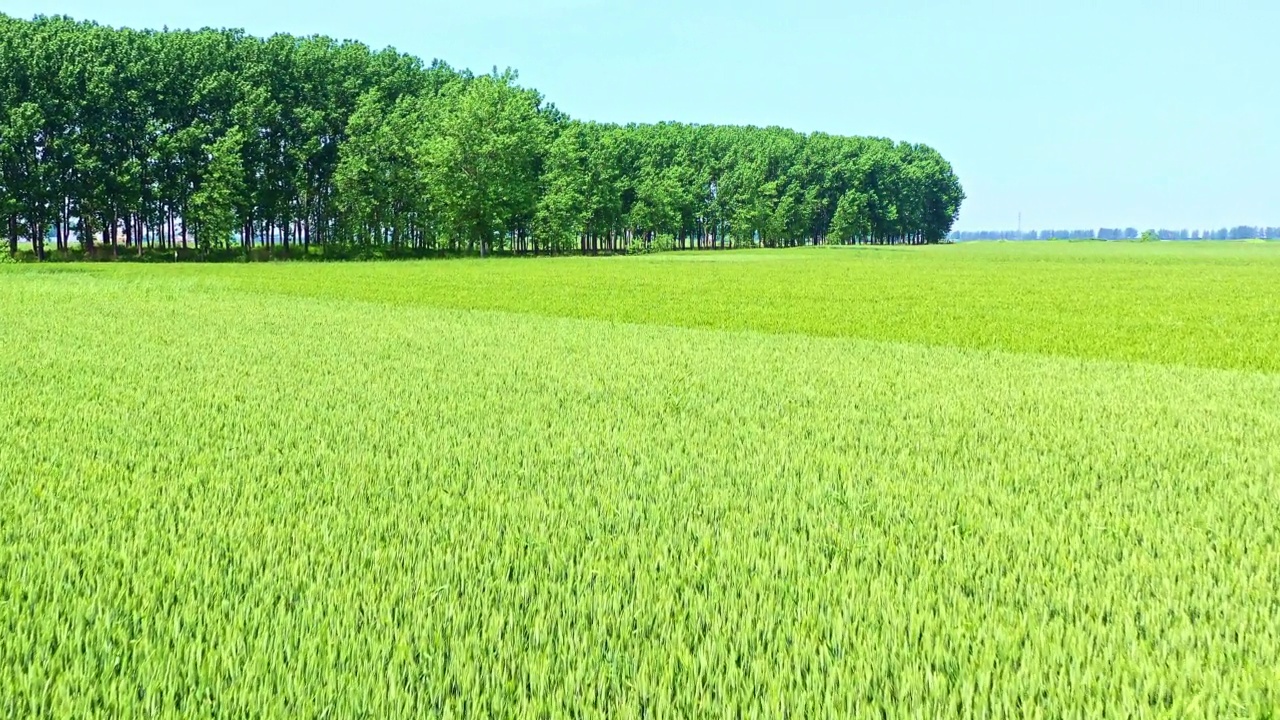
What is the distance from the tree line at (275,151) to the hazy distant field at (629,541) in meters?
53.2

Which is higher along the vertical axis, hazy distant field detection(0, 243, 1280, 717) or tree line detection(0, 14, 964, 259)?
tree line detection(0, 14, 964, 259)

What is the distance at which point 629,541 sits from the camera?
3.67 m

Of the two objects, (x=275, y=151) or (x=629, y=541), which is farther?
(x=275, y=151)

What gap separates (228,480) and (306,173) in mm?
62631

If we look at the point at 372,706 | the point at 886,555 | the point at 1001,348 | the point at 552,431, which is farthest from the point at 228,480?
the point at 1001,348

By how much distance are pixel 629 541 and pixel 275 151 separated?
2552 inches

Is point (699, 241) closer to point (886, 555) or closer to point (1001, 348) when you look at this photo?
point (1001, 348)

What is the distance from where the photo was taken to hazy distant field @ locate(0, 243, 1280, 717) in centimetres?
250

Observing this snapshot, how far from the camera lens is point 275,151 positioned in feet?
198

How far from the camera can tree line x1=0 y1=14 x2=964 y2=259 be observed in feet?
170

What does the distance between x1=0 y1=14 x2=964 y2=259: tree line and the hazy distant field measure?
175 feet

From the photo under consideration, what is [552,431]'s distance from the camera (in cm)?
595

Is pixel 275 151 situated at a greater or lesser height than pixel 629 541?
greater

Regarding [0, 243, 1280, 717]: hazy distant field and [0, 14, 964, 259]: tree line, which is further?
[0, 14, 964, 259]: tree line
